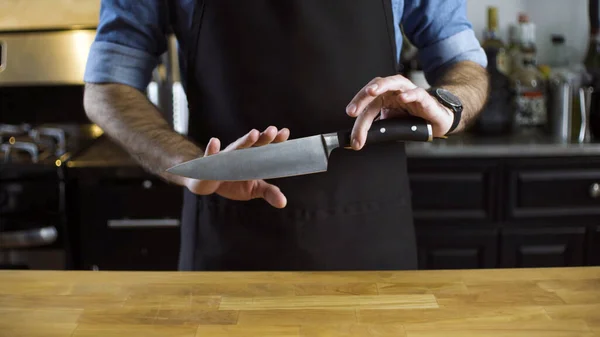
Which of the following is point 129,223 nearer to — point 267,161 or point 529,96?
point 267,161

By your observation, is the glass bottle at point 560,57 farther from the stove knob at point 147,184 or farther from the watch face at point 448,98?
the watch face at point 448,98

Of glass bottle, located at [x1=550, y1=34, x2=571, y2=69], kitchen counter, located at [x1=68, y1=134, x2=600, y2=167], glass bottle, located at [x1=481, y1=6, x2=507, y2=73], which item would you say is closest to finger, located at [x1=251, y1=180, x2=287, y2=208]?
kitchen counter, located at [x1=68, y1=134, x2=600, y2=167]

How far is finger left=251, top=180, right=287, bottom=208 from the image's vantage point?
2.98ft

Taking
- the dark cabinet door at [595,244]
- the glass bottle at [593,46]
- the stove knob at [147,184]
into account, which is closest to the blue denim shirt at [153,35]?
the stove knob at [147,184]

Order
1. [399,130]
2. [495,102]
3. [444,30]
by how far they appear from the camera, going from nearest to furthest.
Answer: [399,130] < [444,30] < [495,102]

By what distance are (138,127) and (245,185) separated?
203mm

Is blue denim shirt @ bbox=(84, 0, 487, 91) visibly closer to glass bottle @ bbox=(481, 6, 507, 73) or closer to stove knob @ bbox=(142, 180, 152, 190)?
stove knob @ bbox=(142, 180, 152, 190)

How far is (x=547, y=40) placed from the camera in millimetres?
2232

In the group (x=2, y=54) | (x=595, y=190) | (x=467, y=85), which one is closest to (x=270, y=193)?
(x=467, y=85)

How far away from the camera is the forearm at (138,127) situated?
96 cm

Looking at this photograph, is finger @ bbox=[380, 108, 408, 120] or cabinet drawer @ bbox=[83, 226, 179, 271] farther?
cabinet drawer @ bbox=[83, 226, 179, 271]

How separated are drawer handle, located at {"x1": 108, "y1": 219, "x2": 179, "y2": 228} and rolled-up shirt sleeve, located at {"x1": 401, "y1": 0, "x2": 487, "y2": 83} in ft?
2.93

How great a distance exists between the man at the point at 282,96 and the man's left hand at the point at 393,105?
133 mm

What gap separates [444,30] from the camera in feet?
3.69
